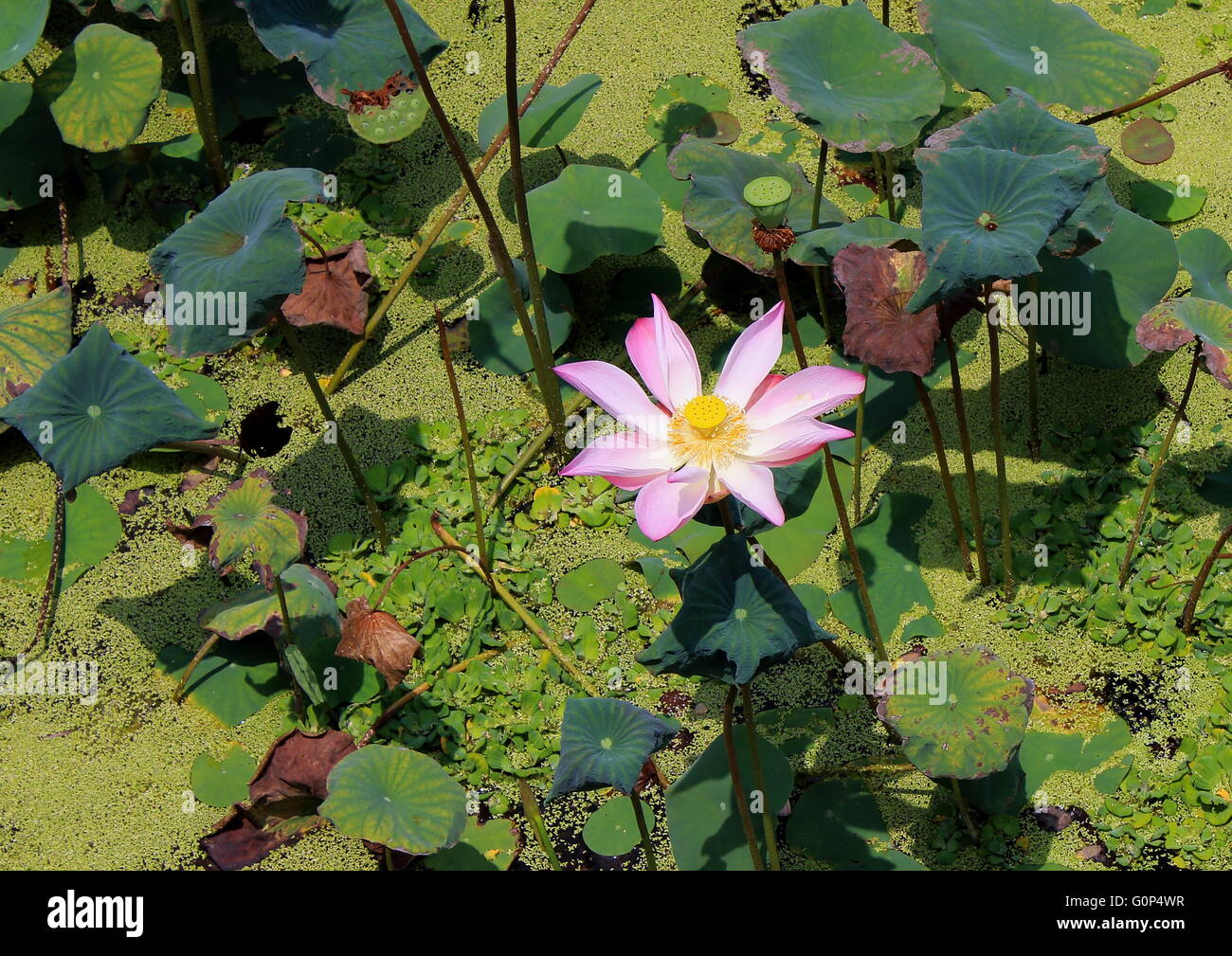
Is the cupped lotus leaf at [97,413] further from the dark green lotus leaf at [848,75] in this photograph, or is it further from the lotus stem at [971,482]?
the lotus stem at [971,482]

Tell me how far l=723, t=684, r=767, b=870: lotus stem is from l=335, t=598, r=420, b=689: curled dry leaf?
2.62ft

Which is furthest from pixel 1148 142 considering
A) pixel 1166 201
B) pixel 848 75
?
pixel 848 75

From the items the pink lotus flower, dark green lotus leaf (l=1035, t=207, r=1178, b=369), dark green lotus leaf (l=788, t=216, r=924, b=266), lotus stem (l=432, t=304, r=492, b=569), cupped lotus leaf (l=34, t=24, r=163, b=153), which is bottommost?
the pink lotus flower

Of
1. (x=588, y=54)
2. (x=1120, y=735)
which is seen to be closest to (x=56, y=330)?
(x=588, y=54)

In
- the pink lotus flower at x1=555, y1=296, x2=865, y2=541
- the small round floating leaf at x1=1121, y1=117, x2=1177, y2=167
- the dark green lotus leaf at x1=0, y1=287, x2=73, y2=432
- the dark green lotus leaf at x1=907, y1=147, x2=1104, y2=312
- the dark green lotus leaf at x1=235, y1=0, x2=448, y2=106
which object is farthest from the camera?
the small round floating leaf at x1=1121, y1=117, x2=1177, y2=167

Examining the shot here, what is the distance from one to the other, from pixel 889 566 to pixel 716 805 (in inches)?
31.9

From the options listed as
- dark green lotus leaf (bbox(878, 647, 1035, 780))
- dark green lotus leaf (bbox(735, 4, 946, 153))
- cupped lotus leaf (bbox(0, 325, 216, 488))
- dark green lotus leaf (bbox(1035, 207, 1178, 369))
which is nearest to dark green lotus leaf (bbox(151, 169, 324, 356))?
cupped lotus leaf (bbox(0, 325, 216, 488))

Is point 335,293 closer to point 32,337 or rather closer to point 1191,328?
point 32,337

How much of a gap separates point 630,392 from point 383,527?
124 cm

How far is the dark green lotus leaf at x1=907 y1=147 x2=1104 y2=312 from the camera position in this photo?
8.66ft

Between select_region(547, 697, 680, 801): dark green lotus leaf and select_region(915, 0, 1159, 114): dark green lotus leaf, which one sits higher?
select_region(915, 0, 1159, 114): dark green lotus leaf

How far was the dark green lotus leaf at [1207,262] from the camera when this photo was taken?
342 cm

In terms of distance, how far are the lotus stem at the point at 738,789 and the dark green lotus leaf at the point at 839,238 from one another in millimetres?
1165

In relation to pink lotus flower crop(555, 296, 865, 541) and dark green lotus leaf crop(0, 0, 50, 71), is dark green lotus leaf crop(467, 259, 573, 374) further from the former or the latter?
dark green lotus leaf crop(0, 0, 50, 71)
